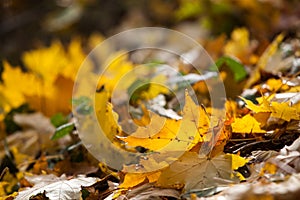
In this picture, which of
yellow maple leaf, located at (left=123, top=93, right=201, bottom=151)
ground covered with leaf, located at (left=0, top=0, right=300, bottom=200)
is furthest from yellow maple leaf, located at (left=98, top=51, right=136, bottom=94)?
yellow maple leaf, located at (left=123, top=93, right=201, bottom=151)

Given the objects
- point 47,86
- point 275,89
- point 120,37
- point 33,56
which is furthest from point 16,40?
point 275,89

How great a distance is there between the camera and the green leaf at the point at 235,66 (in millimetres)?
1437

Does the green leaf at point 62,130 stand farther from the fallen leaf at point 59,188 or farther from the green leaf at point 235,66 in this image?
the green leaf at point 235,66

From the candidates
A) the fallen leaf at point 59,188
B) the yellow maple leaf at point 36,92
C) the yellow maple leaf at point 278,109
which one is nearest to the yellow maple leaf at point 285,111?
the yellow maple leaf at point 278,109

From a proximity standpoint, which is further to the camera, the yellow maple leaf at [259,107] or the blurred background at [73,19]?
the blurred background at [73,19]

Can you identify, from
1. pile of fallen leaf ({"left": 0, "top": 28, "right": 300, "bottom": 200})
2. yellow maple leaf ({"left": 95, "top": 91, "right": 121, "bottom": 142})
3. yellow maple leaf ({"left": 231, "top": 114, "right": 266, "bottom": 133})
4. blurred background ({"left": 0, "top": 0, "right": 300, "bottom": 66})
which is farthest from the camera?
blurred background ({"left": 0, "top": 0, "right": 300, "bottom": 66})

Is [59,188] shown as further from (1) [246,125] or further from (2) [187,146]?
(1) [246,125]

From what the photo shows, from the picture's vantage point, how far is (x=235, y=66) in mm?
1463

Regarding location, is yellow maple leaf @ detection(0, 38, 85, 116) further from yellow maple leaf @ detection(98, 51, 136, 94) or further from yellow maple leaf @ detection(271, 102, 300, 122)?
yellow maple leaf @ detection(271, 102, 300, 122)

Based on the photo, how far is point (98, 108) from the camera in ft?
3.88

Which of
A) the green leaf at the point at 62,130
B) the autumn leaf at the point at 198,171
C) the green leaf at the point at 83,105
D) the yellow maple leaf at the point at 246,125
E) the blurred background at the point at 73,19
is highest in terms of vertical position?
the blurred background at the point at 73,19

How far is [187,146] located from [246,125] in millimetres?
132

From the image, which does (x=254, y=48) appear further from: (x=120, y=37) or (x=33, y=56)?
(x=120, y=37)

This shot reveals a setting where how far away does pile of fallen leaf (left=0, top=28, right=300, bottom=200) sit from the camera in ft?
2.85
